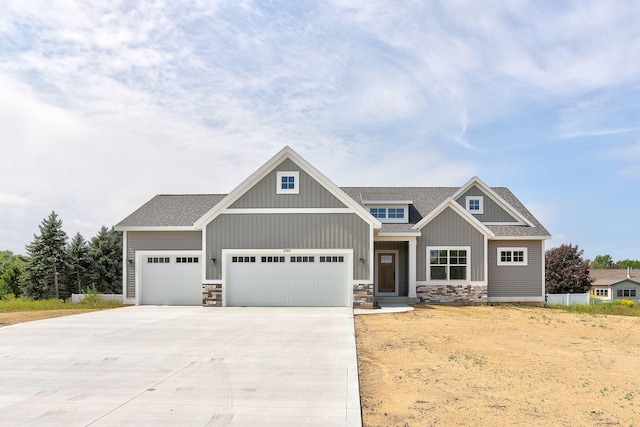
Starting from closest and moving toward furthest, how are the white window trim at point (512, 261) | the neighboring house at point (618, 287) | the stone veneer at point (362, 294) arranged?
the stone veneer at point (362, 294), the white window trim at point (512, 261), the neighboring house at point (618, 287)

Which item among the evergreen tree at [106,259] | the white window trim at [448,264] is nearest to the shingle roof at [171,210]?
the white window trim at [448,264]

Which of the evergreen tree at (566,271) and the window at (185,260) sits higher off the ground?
the window at (185,260)

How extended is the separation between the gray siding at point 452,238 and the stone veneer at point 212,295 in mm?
8599

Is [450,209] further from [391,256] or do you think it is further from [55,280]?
[55,280]

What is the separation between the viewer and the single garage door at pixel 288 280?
1962cm

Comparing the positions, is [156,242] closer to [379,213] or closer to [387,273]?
[379,213]

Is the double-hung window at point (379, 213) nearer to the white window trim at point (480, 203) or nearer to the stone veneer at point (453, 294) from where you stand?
the stone veneer at point (453, 294)

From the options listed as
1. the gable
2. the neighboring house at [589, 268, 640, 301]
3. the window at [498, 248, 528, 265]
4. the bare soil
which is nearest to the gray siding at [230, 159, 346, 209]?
the gable

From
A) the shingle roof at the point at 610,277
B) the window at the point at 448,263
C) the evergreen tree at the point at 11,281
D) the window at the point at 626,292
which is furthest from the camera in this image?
the shingle roof at the point at 610,277

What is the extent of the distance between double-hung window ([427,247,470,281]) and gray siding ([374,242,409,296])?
147cm

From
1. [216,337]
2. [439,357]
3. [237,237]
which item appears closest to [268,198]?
[237,237]

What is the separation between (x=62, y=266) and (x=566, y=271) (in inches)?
1346

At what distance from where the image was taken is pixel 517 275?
23484 millimetres

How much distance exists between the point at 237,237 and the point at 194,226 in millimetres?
1835
